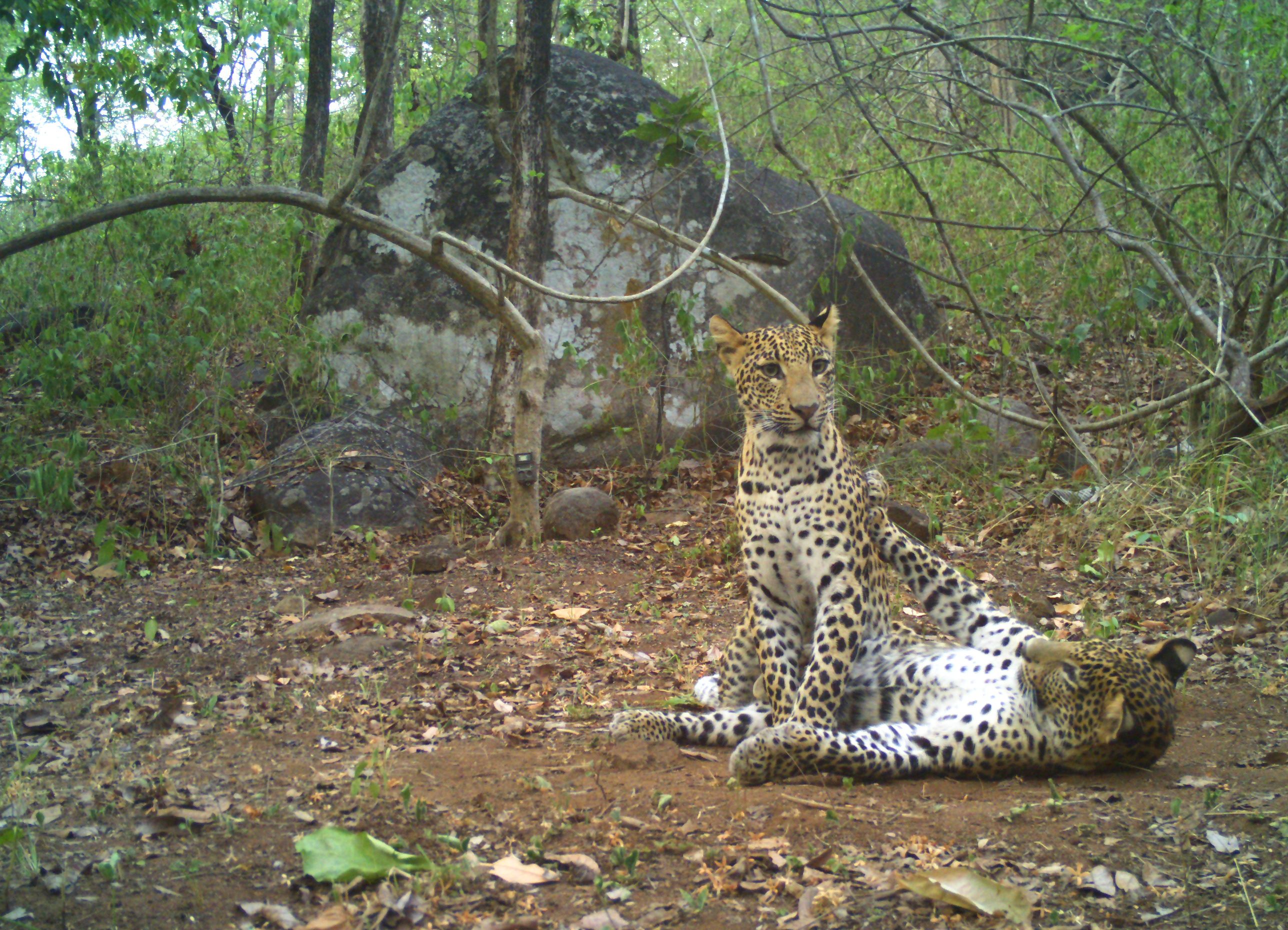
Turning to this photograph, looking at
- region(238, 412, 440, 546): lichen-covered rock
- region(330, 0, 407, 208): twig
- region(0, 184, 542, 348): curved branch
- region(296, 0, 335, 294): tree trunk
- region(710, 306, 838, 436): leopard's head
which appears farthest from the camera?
region(296, 0, 335, 294): tree trunk

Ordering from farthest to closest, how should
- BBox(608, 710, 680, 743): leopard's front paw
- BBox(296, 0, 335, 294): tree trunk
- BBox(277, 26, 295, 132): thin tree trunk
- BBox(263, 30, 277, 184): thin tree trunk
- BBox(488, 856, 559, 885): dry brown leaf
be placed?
BBox(277, 26, 295, 132): thin tree trunk, BBox(263, 30, 277, 184): thin tree trunk, BBox(296, 0, 335, 294): tree trunk, BBox(608, 710, 680, 743): leopard's front paw, BBox(488, 856, 559, 885): dry brown leaf

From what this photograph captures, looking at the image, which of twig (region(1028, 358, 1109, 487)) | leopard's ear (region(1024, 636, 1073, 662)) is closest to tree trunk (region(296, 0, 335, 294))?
twig (region(1028, 358, 1109, 487))

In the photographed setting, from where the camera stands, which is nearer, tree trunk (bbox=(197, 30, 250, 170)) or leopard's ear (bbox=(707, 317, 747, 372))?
leopard's ear (bbox=(707, 317, 747, 372))

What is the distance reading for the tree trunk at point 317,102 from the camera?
12312 millimetres

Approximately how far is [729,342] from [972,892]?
296 cm

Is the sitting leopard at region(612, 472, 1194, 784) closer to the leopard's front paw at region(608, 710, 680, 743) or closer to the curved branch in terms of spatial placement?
the leopard's front paw at region(608, 710, 680, 743)

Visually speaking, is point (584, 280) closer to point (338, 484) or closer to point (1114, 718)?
point (338, 484)

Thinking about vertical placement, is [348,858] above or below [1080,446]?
below

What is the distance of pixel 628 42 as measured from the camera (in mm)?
12492

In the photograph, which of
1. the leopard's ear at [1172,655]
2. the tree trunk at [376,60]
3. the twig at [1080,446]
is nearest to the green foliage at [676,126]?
the twig at [1080,446]

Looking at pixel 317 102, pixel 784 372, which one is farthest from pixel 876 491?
pixel 317 102

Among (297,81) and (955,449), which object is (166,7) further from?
(297,81)

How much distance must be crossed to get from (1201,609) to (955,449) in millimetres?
2650

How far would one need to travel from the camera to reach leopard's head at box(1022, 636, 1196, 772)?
3980 millimetres
